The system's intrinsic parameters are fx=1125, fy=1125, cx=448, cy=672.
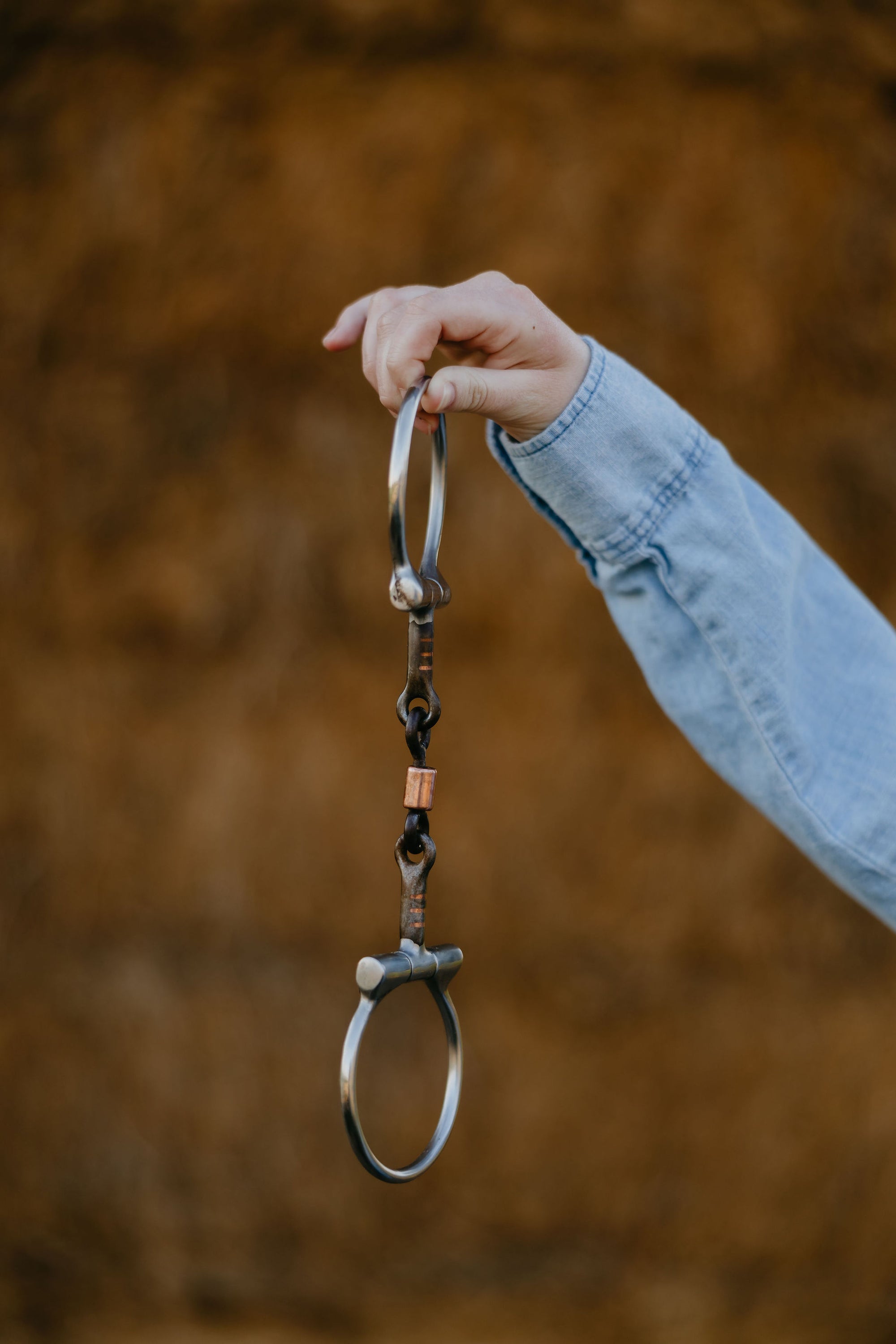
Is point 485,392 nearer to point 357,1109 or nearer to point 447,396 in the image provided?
point 447,396

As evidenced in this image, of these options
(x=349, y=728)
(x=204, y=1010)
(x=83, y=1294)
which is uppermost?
A: (x=349, y=728)

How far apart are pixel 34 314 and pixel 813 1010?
1.07 metres

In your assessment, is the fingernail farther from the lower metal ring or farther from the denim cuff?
the lower metal ring

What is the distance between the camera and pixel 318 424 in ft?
3.75

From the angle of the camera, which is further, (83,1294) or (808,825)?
(83,1294)

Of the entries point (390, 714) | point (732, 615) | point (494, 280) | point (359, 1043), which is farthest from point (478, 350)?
point (390, 714)

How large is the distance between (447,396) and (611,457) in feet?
A: 0.31

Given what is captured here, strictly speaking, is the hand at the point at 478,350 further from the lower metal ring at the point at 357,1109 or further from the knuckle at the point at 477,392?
the lower metal ring at the point at 357,1109

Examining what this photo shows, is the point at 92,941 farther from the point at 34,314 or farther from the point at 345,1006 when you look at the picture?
the point at 34,314

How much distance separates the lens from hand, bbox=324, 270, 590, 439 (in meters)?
0.38

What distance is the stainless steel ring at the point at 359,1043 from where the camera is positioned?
1.22 ft

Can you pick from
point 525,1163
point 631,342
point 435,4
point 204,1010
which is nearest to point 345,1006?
point 204,1010

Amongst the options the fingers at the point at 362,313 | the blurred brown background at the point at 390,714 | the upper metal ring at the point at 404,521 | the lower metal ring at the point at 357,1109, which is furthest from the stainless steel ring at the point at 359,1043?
the blurred brown background at the point at 390,714

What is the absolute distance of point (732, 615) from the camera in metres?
0.46
